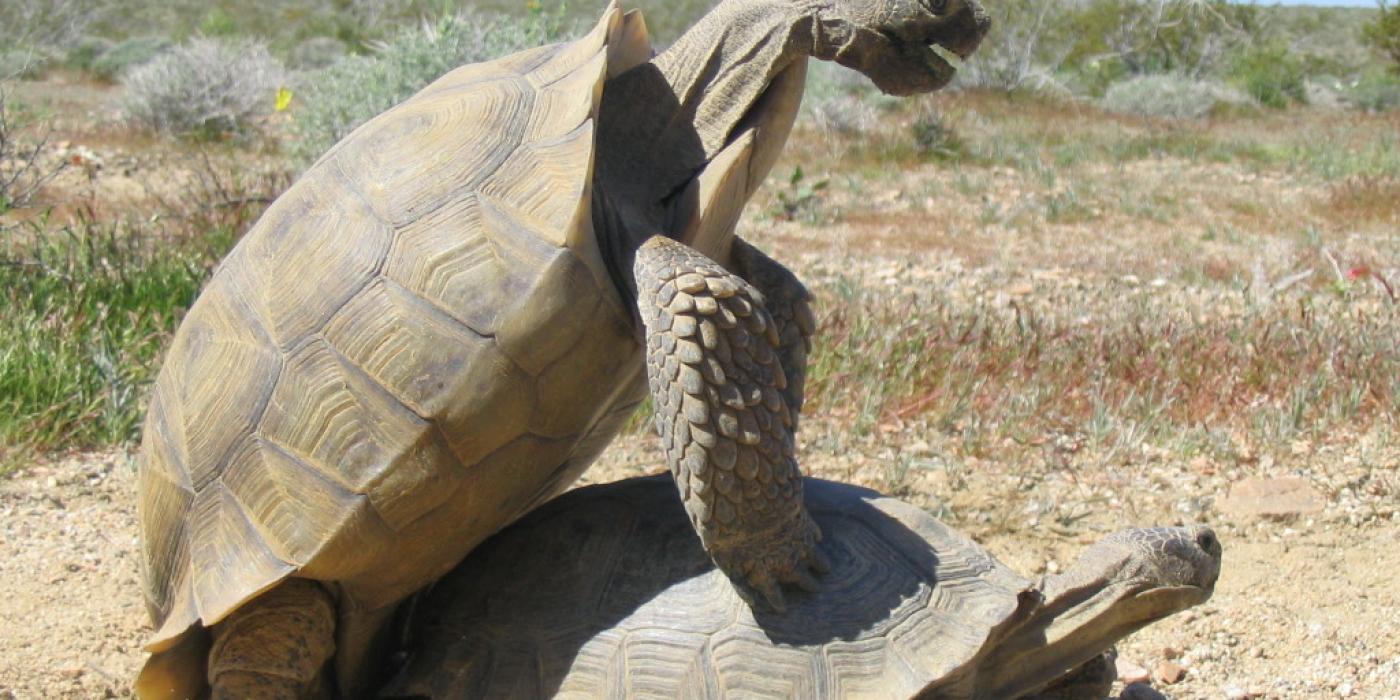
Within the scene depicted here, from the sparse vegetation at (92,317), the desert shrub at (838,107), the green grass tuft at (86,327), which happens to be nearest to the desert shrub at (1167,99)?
the desert shrub at (838,107)

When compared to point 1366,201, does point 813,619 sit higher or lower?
higher

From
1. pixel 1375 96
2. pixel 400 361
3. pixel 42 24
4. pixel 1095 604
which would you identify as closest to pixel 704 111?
pixel 400 361

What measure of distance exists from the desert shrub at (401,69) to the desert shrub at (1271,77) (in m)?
17.4

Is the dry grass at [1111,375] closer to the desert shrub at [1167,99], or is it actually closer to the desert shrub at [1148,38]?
the desert shrub at [1167,99]

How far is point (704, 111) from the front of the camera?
2.64 metres

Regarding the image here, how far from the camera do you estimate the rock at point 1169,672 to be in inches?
124

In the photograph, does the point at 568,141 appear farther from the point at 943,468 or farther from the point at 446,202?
the point at 943,468

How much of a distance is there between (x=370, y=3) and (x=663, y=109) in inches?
1208

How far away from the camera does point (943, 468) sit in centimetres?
430

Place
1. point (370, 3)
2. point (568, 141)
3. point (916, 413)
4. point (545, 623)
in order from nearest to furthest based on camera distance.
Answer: point (568, 141), point (545, 623), point (916, 413), point (370, 3)

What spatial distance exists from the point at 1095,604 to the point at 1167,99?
2000 cm

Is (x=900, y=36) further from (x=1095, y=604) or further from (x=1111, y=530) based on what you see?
(x=1111, y=530)

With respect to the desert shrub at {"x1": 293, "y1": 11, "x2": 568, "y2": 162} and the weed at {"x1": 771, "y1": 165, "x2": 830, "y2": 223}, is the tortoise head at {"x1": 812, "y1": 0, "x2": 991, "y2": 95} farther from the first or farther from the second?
the weed at {"x1": 771, "y1": 165, "x2": 830, "y2": 223}

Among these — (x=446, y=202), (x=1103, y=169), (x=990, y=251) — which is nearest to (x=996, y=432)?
(x=446, y=202)
